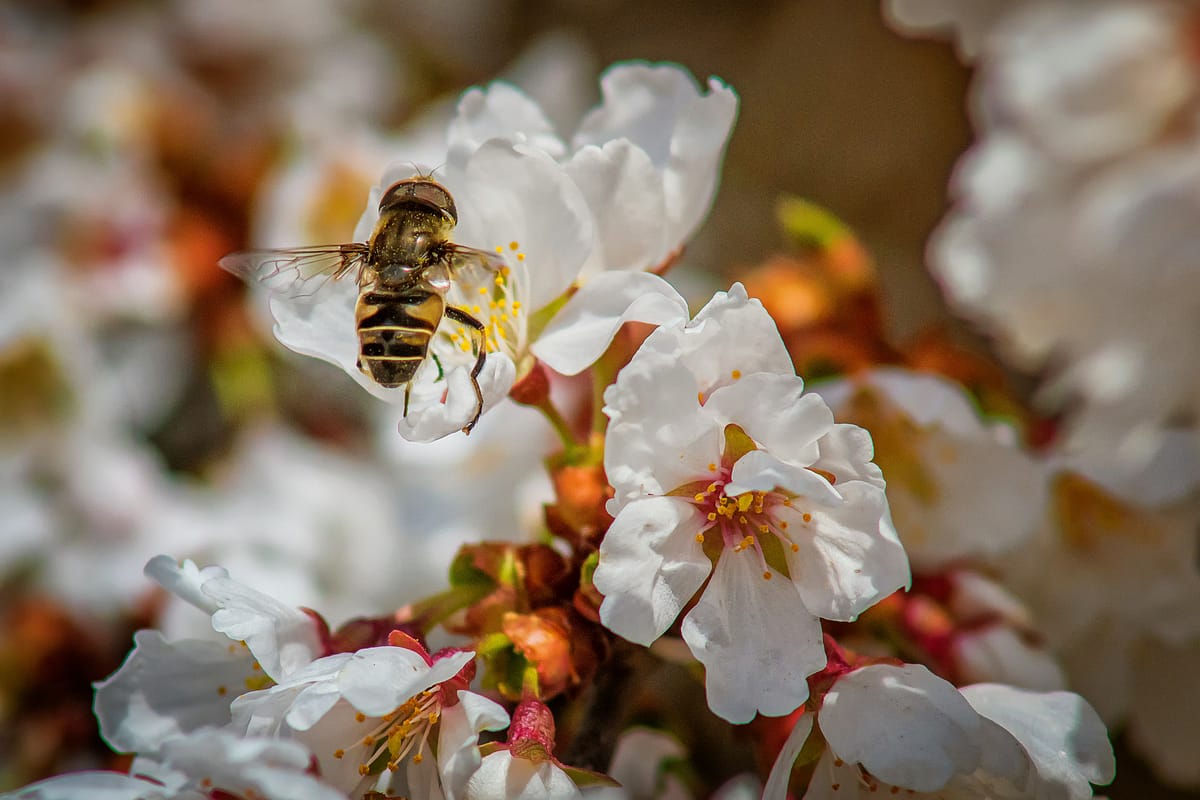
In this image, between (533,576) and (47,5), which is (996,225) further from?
(47,5)

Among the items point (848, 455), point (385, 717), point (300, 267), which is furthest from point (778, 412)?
point (300, 267)

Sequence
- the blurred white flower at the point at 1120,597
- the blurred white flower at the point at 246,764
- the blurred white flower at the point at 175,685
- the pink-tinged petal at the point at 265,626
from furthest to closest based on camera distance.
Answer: the blurred white flower at the point at 1120,597 < the blurred white flower at the point at 175,685 < the pink-tinged petal at the point at 265,626 < the blurred white flower at the point at 246,764

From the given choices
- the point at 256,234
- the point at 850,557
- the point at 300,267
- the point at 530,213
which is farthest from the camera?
the point at 256,234

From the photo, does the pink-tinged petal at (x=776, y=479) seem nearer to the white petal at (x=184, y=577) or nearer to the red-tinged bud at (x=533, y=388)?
the red-tinged bud at (x=533, y=388)

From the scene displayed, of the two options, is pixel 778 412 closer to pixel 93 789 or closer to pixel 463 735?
pixel 463 735

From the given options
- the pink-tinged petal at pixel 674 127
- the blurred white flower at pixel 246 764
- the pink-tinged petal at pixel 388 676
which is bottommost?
the blurred white flower at pixel 246 764

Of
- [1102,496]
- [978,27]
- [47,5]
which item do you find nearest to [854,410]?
[1102,496]

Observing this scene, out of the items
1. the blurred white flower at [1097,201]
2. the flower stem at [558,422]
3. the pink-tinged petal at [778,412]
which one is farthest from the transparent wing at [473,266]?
the blurred white flower at [1097,201]
